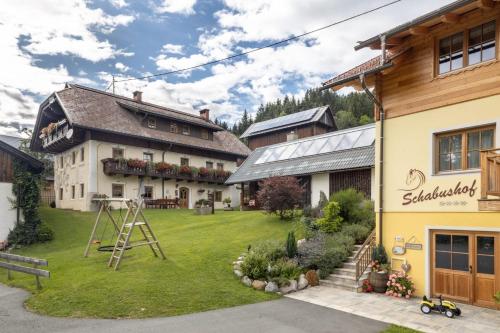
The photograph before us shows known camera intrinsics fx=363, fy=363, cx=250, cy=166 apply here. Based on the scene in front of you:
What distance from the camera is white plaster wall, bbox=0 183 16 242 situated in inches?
744

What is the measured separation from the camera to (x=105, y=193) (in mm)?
28438

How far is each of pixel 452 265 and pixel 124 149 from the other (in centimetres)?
2596

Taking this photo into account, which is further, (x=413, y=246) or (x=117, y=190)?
(x=117, y=190)

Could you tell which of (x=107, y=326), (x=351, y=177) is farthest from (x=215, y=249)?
(x=351, y=177)

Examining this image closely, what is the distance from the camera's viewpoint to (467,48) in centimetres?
1021

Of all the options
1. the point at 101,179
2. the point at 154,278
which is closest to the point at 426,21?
the point at 154,278

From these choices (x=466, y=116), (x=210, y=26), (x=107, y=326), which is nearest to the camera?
(x=107, y=326)

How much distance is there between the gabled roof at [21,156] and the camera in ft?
62.4

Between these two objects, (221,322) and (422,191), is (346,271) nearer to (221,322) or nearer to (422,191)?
(422,191)

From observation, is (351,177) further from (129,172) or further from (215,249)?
(129,172)

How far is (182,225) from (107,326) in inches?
541

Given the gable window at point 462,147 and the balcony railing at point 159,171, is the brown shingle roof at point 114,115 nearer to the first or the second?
the balcony railing at point 159,171

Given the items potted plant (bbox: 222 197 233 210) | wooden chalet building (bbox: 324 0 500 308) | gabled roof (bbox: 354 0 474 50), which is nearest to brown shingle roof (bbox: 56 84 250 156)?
potted plant (bbox: 222 197 233 210)

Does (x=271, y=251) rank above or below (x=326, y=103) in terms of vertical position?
below
